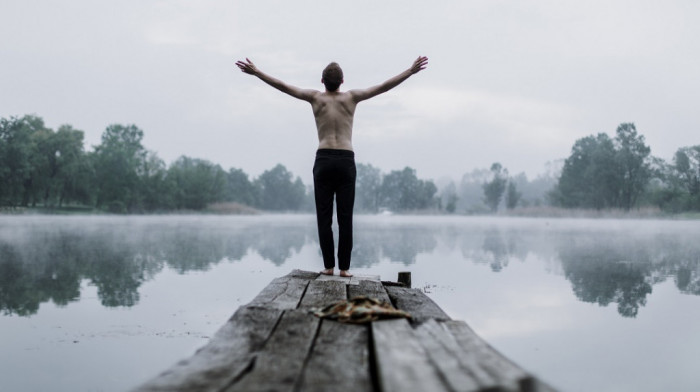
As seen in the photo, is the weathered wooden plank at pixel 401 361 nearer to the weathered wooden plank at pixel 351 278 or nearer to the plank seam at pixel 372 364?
A: the plank seam at pixel 372 364

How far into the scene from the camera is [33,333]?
28.9 feet

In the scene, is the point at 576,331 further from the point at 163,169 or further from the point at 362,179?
the point at 362,179

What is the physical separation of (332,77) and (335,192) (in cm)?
144

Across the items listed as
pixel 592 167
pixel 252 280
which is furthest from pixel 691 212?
pixel 252 280

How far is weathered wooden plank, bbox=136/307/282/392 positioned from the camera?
2.74 metres

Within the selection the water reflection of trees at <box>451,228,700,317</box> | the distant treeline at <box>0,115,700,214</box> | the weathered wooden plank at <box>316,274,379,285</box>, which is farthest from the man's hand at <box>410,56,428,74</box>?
the distant treeline at <box>0,115,700,214</box>

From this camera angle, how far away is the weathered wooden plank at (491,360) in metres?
2.46

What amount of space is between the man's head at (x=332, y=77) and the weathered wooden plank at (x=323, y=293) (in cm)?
236

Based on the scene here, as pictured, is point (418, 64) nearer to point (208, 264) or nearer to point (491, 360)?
point (491, 360)

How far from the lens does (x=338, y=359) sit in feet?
10.7

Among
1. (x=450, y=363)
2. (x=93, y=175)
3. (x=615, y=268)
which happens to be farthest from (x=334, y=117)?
(x=93, y=175)

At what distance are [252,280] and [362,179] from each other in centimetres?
14591

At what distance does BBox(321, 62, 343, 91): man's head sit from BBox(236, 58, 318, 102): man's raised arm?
18 centimetres

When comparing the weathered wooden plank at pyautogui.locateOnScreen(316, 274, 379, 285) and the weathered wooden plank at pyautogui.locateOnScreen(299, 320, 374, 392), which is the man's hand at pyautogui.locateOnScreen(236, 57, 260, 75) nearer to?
the weathered wooden plank at pyautogui.locateOnScreen(316, 274, 379, 285)
